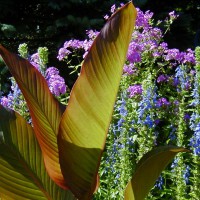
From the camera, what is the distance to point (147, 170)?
5.11ft

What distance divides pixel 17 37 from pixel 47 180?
6.50 meters

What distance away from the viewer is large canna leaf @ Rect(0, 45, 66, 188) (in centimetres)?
149

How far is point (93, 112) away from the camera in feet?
4.80

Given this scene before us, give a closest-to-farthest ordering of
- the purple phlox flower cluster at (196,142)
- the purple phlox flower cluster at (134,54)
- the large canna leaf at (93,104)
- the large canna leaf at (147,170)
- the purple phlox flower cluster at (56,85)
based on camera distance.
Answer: the large canna leaf at (93,104)
the large canna leaf at (147,170)
the purple phlox flower cluster at (196,142)
the purple phlox flower cluster at (56,85)
the purple phlox flower cluster at (134,54)

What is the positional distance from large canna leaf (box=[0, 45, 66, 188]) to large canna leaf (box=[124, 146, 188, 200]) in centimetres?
20

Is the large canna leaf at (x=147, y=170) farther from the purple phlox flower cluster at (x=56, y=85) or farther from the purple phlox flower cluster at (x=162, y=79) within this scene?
the purple phlox flower cluster at (x=162, y=79)

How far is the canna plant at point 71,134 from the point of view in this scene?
4.68 feet

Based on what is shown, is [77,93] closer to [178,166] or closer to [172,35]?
[178,166]

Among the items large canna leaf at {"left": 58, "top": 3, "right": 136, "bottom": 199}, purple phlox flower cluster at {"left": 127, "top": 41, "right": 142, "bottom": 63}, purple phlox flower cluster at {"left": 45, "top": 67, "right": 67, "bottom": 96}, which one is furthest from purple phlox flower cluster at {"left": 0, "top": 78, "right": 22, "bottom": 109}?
large canna leaf at {"left": 58, "top": 3, "right": 136, "bottom": 199}

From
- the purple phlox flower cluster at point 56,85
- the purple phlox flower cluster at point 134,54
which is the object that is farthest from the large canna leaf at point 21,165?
the purple phlox flower cluster at point 134,54

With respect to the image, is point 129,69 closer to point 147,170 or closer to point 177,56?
point 177,56

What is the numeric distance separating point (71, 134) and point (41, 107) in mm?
136

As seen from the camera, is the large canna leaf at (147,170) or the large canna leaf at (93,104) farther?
the large canna leaf at (147,170)

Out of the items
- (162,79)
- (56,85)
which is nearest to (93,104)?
(56,85)
